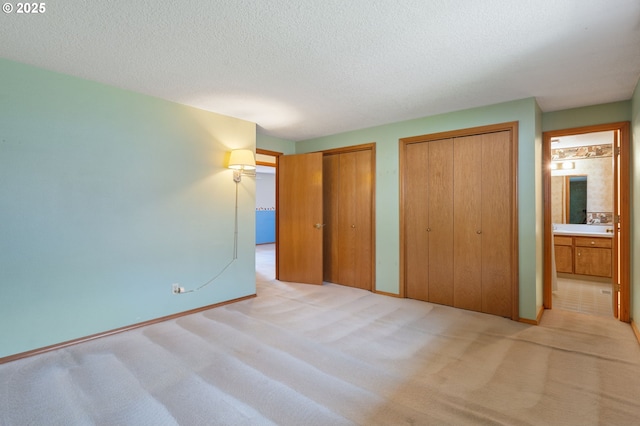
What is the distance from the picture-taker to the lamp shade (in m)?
3.50

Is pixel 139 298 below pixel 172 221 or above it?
below

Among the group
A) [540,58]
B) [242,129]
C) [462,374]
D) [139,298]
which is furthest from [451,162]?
[139,298]

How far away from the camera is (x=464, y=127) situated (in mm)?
3451

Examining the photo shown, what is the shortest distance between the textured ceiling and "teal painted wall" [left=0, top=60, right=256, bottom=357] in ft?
0.94

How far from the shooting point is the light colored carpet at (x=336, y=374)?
167cm

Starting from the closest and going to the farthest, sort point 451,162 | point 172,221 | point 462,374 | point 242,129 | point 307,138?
point 462,374 → point 172,221 → point 451,162 → point 242,129 → point 307,138

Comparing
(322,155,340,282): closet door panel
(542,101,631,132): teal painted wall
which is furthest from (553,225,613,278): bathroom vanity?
(322,155,340,282): closet door panel

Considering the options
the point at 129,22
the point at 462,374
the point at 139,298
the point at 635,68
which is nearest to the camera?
the point at 129,22

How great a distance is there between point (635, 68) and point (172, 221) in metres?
4.31

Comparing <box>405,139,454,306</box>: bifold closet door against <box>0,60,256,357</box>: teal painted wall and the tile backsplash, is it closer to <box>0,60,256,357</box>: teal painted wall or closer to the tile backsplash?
<box>0,60,256,357</box>: teal painted wall

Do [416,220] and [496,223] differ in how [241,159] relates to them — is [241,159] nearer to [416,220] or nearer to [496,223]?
[416,220]

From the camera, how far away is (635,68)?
2408 mm

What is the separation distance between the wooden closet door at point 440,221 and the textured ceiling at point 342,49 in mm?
711

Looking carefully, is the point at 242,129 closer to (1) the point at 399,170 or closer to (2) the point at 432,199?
(1) the point at 399,170
